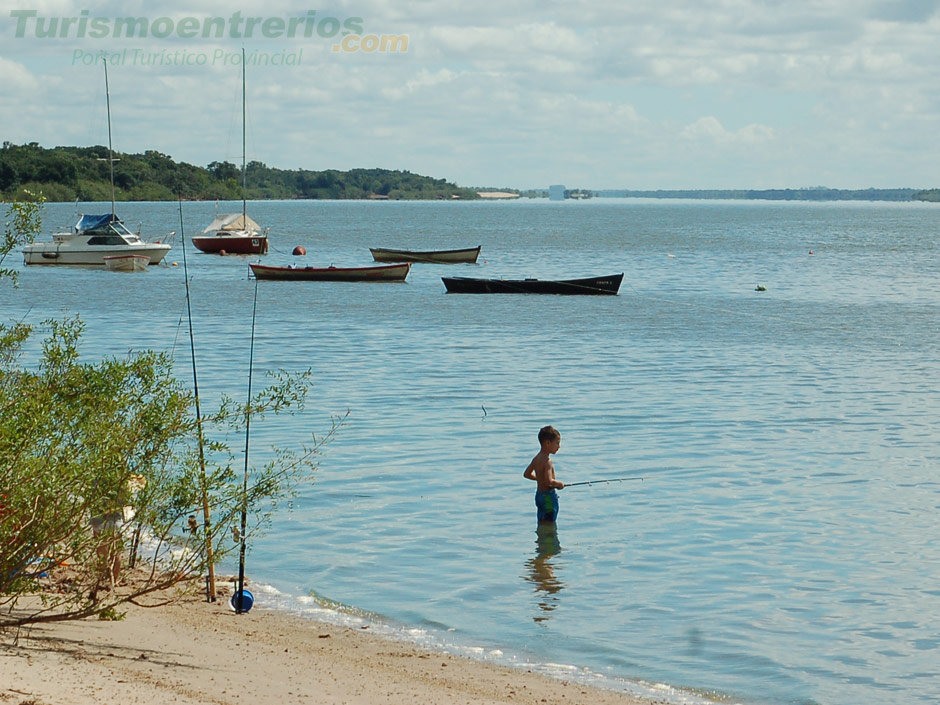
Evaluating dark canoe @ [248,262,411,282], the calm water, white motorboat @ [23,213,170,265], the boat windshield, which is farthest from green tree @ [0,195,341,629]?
the boat windshield

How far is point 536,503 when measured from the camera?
45.9 feet

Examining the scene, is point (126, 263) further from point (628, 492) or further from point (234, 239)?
point (628, 492)

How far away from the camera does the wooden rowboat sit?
197ft

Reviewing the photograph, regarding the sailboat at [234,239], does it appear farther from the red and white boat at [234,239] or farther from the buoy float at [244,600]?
the buoy float at [244,600]

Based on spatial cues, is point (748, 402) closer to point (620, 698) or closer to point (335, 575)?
point (335, 575)

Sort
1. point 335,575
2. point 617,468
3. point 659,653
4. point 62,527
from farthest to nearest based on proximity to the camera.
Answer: point 617,468 → point 335,575 → point 659,653 → point 62,527

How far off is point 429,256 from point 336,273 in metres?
18.9

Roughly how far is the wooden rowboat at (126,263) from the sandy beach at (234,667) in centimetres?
5193

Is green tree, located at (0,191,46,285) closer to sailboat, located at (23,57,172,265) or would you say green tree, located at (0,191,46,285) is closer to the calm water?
the calm water

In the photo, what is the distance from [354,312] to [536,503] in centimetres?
2901

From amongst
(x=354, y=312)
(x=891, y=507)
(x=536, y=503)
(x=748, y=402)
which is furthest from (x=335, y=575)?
(x=354, y=312)

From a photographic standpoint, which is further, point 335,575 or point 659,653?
point 335,575

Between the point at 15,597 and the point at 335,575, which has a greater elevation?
the point at 15,597

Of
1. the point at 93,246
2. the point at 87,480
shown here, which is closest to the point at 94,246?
the point at 93,246
